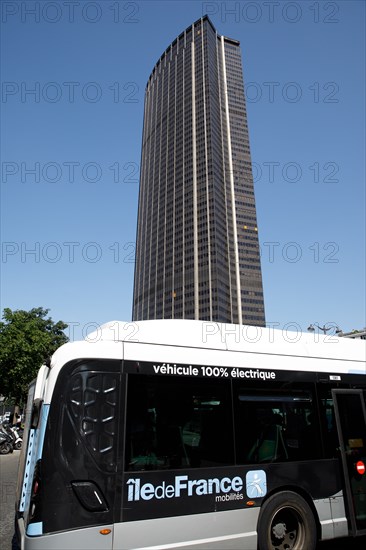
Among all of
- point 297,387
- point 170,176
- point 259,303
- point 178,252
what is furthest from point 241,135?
point 297,387

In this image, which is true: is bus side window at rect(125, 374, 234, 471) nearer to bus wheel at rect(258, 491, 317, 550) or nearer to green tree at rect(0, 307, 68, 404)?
bus wheel at rect(258, 491, 317, 550)

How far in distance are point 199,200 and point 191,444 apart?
166315mm

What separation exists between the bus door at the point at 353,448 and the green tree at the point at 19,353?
2975 centimetres

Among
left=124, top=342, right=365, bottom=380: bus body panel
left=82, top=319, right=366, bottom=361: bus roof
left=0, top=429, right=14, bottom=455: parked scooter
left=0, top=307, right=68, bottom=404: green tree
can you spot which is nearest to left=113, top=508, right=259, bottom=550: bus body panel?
left=124, top=342, right=365, bottom=380: bus body panel

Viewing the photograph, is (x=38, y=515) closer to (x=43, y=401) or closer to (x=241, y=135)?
(x=43, y=401)

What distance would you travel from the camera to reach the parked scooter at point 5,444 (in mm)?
19891

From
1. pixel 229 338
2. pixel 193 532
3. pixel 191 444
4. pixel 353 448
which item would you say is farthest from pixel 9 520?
pixel 353 448

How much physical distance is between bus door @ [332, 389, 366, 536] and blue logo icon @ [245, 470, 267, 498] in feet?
4.61

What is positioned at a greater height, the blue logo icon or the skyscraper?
the skyscraper

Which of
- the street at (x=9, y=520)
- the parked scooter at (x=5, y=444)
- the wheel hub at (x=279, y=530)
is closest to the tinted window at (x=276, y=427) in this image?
the wheel hub at (x=279, y=530)

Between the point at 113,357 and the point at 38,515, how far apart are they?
1.75 m

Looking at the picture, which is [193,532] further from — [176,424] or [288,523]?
[288,523]

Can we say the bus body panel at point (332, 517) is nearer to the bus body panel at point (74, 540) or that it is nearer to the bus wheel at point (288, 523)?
the bus wheel at point (288, 523)

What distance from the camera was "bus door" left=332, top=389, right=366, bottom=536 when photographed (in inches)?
219
